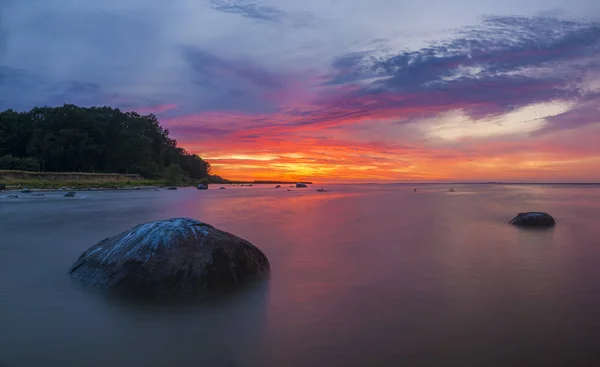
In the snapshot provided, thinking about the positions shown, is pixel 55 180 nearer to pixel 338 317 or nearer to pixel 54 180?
pixel 54 180

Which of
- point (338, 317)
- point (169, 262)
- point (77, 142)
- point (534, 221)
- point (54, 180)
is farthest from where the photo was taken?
point (77, 142)

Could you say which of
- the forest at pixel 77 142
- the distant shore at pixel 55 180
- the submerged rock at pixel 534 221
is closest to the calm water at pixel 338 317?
the submerged rock at pixel 534 221

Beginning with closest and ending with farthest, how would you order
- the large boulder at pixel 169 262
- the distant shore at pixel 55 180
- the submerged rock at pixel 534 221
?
the large boulder at pixel 169 262 < the submerged rock at pixel 534 221 < the distant shore at pixel 55 180

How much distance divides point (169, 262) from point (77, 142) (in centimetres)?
9407

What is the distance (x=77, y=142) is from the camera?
8788 centimetres

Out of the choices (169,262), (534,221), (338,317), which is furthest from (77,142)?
(338,317)

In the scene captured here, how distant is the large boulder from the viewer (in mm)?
6398

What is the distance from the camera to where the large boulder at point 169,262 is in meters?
6.40

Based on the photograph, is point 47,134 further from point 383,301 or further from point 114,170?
point 383,301

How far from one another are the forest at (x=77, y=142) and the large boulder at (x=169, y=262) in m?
80.0

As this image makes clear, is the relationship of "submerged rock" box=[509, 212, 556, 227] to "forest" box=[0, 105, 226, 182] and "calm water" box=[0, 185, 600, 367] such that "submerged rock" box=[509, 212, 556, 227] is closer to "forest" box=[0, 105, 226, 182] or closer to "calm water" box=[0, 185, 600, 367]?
"calm water" box=[0, 185, 600, 367]

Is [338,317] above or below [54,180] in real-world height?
below

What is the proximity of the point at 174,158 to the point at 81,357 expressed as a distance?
138 m

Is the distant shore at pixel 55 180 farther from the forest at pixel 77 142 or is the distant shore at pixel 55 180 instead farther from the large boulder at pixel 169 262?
the large boulder at pixel 169 262
